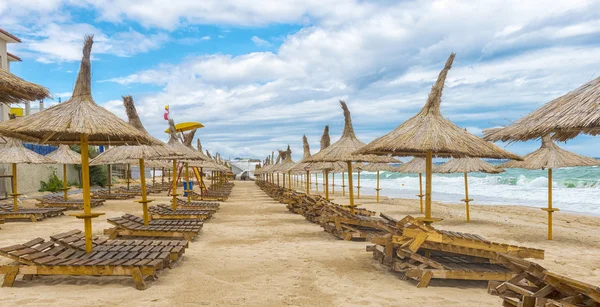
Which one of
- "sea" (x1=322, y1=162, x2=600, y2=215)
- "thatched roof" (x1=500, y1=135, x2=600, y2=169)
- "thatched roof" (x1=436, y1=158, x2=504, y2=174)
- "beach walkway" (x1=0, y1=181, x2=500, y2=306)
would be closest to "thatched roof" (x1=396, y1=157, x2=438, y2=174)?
"thatched roof" (x1=436, y1=158, x2=504, y2=174)

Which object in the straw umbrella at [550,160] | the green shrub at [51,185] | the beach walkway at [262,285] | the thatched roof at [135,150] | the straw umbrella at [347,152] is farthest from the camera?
the green shrub at [51,185]

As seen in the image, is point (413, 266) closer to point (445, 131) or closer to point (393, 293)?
point (393, 293)

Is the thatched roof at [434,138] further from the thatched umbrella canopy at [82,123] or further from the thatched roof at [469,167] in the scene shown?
the thatched roof at [469,167]

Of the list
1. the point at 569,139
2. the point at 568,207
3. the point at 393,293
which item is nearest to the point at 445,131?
the point at 569,139

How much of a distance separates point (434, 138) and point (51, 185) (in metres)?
23.4

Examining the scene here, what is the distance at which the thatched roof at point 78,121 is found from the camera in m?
4.97

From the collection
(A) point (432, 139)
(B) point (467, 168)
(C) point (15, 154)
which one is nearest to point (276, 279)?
(A) point (432, 139)

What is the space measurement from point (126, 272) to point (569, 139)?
512cm

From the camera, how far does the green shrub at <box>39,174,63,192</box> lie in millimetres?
23609

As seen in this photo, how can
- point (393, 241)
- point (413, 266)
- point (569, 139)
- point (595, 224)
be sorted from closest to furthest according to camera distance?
point (569, 139) → point (413, 266) → point (393, 241) → point (595, 224)

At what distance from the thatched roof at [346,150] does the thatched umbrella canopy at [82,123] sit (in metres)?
5.12

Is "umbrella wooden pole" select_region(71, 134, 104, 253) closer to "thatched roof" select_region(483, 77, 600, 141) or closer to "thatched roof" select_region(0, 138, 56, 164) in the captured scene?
"thatched roof" select_region(483, 77, 600, 141)

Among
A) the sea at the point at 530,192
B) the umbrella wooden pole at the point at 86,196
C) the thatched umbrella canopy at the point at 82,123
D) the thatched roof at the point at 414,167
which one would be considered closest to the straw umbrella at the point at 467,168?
the thatched roof at the point at 414,167

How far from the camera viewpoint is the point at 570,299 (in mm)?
3262
